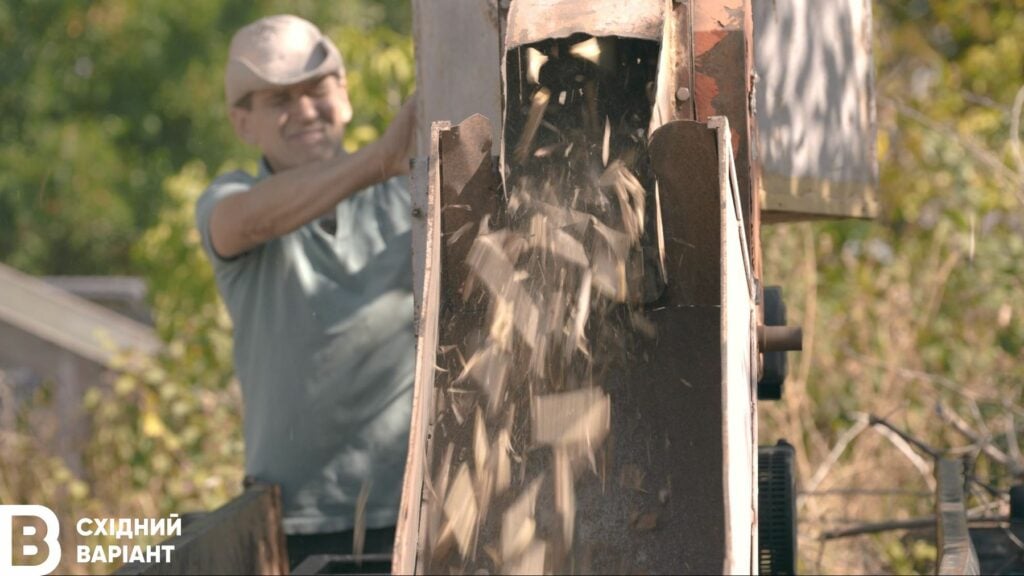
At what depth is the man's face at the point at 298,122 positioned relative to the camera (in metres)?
4.36

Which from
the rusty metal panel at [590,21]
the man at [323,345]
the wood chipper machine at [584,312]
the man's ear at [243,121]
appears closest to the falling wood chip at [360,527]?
the man at [323,345]

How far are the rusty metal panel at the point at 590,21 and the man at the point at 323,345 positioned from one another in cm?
154

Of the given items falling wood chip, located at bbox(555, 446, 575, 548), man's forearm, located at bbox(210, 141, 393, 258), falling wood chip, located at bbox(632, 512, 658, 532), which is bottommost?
falling wood chip, located at bbox(632, 512, 658, 532)

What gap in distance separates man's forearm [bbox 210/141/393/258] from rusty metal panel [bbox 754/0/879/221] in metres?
0.91

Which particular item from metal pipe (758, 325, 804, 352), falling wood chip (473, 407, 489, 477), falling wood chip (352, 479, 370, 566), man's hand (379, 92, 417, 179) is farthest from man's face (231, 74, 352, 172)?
falling wood chip (473, 407, 489, 477)

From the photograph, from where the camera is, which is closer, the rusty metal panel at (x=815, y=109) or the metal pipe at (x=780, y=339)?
the metal pipe at (x=780, y=339)

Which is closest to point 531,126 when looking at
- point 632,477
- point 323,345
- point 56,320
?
point 632,477

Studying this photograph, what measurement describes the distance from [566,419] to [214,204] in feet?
6.54

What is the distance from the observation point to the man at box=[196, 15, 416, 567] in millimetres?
4098

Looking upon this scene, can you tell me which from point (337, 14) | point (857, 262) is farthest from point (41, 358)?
point (337, 14)

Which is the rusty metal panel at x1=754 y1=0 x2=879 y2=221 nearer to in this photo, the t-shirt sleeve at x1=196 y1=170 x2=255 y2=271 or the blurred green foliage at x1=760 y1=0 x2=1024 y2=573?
the blurred green foliage at x1=760 y1=0 x2=1024 y2=573

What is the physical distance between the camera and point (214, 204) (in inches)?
167

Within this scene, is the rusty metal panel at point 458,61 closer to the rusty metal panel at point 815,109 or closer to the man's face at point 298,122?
the rusty metal panel at point 815,109

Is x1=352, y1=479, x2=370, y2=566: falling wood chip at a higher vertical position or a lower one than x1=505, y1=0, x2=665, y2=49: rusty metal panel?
lower
